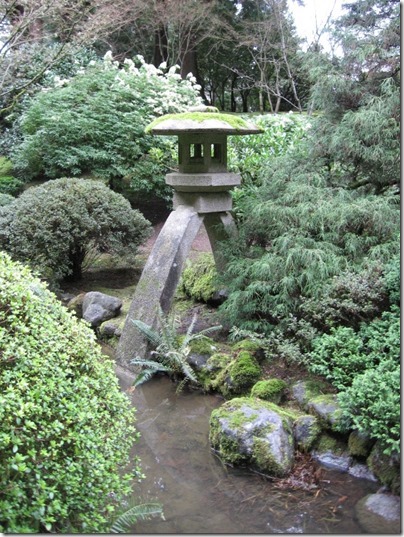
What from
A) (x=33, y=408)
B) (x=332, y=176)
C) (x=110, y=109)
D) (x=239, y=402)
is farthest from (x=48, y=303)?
(x=110, y=109)

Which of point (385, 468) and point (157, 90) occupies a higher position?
point (157, 90)

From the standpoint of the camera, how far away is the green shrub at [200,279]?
6551mm

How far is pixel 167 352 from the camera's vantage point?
16.6 feet

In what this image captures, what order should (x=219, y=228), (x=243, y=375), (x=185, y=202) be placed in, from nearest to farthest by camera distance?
(x=243, y=375) < (x=185, y=202) < (x=219, y=228)

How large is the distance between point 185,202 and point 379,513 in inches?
148

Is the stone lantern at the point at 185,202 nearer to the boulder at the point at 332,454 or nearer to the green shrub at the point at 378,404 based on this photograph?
the boulder at the point at 332,454

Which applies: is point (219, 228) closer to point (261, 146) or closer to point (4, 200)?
point (261, 146)

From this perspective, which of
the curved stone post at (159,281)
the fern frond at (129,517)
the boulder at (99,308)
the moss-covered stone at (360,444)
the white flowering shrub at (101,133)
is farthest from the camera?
the white flowering shrub at (101,133)

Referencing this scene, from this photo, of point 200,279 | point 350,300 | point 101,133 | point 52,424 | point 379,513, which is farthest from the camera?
point 101,133

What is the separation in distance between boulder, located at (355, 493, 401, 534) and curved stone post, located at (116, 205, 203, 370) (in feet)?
9.15

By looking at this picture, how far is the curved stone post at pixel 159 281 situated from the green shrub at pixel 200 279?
1.01 metres

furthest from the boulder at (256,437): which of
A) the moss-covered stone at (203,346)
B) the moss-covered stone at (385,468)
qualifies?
the moss-covered stone at (203,346)

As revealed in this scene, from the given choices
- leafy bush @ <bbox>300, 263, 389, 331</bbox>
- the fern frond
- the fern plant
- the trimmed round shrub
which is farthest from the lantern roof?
the fern frond

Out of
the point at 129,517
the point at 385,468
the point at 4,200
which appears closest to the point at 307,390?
the point at 385,468
